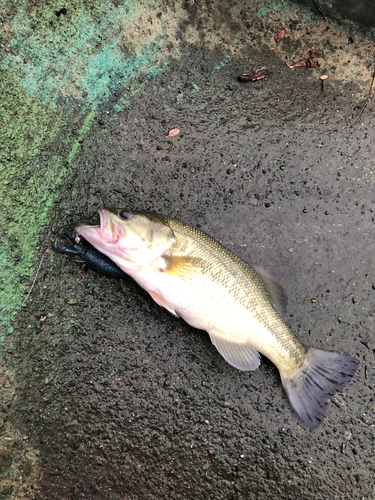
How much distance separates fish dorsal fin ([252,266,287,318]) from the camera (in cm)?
281

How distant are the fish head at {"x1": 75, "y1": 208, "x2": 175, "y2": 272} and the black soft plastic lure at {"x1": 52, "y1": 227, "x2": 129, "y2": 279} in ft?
0.69

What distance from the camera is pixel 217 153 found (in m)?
3.10

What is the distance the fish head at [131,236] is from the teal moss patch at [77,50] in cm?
112

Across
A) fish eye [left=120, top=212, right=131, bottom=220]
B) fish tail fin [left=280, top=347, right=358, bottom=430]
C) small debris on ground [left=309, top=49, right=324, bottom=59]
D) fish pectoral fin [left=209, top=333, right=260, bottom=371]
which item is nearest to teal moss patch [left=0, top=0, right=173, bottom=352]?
fish eye [left=120, top=212, right=131, bottom=220]

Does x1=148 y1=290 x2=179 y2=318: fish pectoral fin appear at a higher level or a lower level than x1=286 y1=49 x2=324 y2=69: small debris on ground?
lower

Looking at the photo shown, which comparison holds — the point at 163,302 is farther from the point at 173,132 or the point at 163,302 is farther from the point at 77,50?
the point at 77,50

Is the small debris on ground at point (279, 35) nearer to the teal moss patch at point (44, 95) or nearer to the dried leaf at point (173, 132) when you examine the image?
the teal moss patch at point (44, 95)

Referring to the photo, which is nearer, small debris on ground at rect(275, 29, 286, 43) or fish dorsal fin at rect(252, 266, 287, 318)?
fish dorsal fin at rect(252, 266, 287, 318)

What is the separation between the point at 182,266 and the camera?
2594 millimetres

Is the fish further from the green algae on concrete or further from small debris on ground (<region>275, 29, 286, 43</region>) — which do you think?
small debris on ground (<region>275, 29, 286, 43</region>)

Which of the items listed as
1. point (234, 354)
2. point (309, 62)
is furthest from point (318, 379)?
point (309, 62)

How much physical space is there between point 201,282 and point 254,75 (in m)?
2.03

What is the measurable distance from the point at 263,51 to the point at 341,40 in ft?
2.52

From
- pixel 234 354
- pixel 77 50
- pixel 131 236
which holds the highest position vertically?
pixel 77 50
